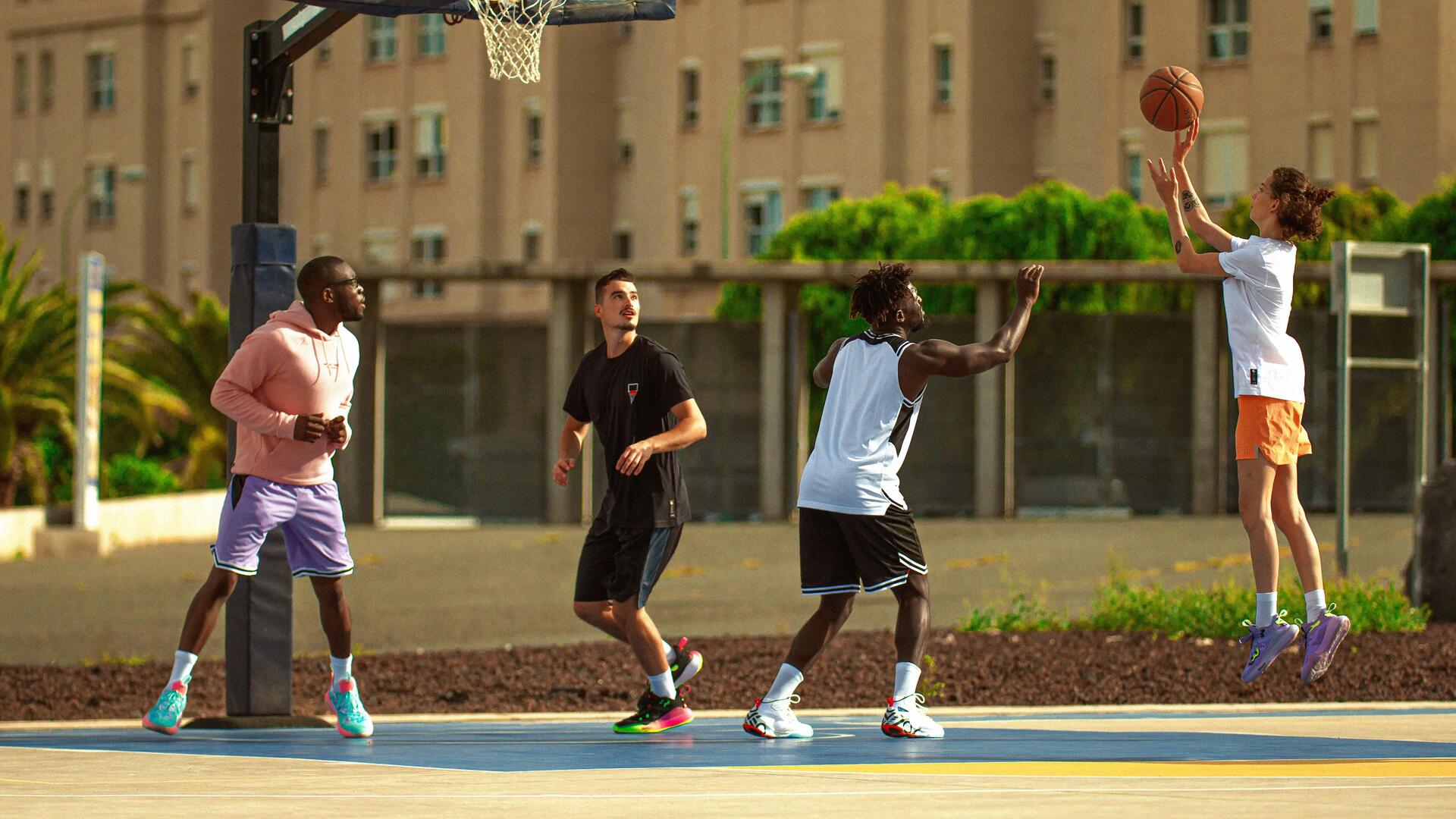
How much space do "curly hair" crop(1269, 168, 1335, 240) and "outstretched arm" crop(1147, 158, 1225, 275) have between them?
0.33 meters

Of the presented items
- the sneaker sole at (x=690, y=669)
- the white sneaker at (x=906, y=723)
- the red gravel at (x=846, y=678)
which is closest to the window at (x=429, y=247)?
the red gravel at (x=846, y=678)

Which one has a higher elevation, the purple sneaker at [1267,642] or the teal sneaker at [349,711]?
the purple sneaker at [1267,642]

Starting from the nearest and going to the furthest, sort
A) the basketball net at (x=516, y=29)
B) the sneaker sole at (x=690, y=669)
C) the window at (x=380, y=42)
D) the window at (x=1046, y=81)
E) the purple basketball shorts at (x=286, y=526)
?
1. the purple basketball shorts at (x=286, y=526)
2. the sneaker sole at (x=690, y=669)
3. the basketball net at (x=516, y=29)
4. the window at (x=1046, y=81)
5. the window at (x=380, y=42)

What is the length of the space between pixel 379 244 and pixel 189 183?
8096 millimetres

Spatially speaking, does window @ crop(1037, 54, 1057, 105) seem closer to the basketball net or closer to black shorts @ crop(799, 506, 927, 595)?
the basketball net

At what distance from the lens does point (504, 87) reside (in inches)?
2517

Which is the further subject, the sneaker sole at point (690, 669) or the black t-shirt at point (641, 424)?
the sneaker sole at point (690, 669)

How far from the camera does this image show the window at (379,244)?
6625cm

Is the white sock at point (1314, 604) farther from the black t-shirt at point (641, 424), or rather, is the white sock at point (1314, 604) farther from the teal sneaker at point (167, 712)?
the teal sneaker at point (167, 712)

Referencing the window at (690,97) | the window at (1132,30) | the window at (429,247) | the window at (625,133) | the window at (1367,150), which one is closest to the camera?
the window at (1367,150)

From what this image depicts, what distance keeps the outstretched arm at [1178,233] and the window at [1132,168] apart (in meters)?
45.2

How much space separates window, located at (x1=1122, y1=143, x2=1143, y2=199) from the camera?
53.2 metres

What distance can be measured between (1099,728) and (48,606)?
36.5 ft

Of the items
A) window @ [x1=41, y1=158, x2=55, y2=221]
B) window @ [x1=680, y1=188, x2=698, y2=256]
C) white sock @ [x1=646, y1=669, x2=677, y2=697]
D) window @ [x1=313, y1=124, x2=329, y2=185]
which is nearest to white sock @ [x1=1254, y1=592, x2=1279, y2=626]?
white sock @ [x1=646, y1=669, x2=677, y2=697]
